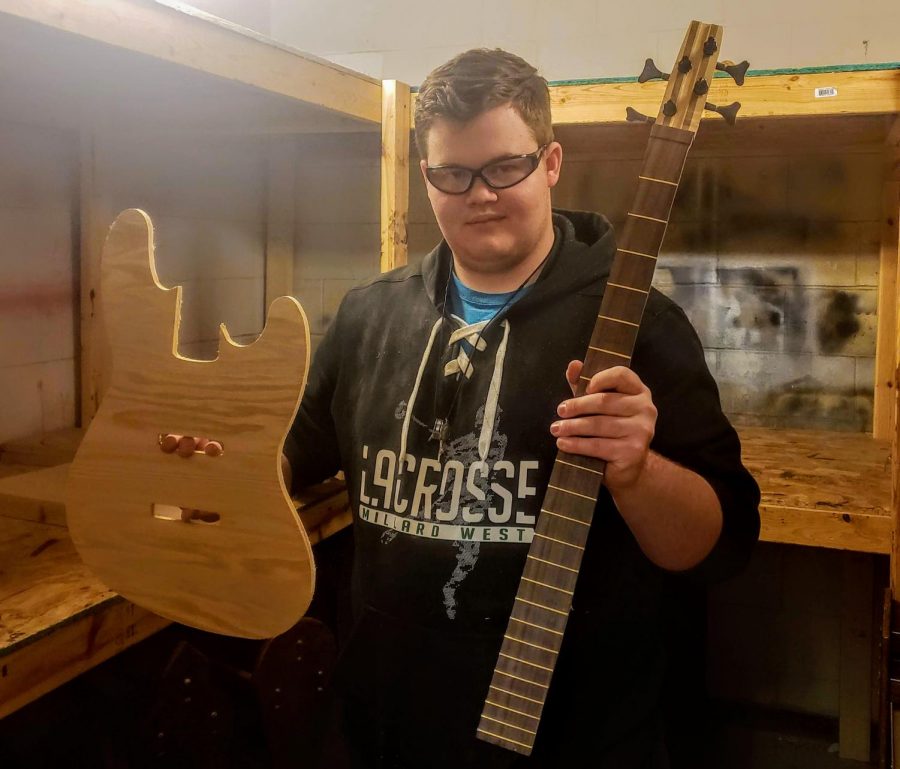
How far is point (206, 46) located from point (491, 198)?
0.57 metres

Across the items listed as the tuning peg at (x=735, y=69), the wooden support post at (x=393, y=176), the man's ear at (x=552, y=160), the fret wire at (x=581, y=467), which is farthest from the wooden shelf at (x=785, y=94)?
the fret wire at (x=581, y=467)

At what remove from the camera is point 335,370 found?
124 cm

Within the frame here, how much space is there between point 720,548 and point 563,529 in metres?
0.22

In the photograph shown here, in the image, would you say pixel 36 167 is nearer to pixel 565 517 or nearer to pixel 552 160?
pixel 552 160

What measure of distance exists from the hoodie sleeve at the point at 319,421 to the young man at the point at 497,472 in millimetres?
91

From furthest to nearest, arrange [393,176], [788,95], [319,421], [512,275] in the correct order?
[393,176] → [788,95] → [319,421] → [512,275]

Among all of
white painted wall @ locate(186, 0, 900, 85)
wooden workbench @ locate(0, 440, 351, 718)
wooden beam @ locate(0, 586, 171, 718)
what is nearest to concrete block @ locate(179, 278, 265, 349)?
white painted wall @ locate(186, 0, 900, 85)

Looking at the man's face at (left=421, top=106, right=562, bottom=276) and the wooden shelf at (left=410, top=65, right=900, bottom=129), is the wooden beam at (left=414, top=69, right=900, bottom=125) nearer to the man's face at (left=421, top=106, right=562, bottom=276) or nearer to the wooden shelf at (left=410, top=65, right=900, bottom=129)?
the wooden shelf at (left=410, top=65, right=900, bottom=129)

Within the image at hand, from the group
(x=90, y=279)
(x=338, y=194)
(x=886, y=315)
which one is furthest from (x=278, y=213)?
(x=886, y=315)

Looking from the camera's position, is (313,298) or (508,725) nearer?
(508,725)

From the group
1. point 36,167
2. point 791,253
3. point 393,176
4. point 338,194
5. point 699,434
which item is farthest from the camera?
point 338,194

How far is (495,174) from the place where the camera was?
103 cm

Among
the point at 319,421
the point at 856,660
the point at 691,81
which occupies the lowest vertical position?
the point at 856,660

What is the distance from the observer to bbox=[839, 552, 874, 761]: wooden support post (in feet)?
7.52
